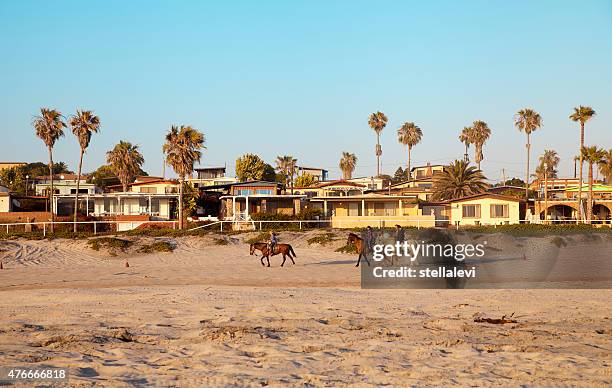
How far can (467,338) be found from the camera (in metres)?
12.2

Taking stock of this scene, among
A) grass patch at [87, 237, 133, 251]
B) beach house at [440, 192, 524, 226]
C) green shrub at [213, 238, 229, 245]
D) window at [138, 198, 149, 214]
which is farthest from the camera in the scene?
window at [138, 198, 149, 214]

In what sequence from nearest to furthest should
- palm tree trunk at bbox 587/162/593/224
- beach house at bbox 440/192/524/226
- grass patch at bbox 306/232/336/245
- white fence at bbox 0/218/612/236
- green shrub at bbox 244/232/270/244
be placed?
grass patch at bbox 306/232/336/245, green shrub at bbox 244/232/270/244, white fence at bbox 0/218/612/236, palm tree trunk at bbox 587/162/593/224, beach house at bbox 440/192/524/226

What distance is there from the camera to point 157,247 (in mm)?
33688

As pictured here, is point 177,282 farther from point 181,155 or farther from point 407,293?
point 181,155

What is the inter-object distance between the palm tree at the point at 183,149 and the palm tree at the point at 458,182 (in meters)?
29.2

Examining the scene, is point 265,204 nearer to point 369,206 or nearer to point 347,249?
point 369,206

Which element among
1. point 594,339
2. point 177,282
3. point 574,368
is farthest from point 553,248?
point 574,368

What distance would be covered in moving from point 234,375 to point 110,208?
181ft

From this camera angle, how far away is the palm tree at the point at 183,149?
177 ft

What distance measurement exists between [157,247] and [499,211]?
3380 cm

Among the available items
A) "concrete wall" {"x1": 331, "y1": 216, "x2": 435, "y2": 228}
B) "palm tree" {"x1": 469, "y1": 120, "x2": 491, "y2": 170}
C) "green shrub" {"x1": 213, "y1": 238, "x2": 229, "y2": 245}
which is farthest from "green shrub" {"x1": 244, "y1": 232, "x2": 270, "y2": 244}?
"palm tree" {"x1": 469, "y1": 120, "x2": 491, "y2": 170}

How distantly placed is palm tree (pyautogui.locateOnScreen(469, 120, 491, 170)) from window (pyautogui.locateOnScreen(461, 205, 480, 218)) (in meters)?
46.5

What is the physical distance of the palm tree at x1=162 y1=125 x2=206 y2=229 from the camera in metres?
54.0

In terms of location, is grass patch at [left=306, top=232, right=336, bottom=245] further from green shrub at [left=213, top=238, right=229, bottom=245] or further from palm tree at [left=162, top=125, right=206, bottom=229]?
palm tree at [left=162, top=125, right=206, bottom=229]
